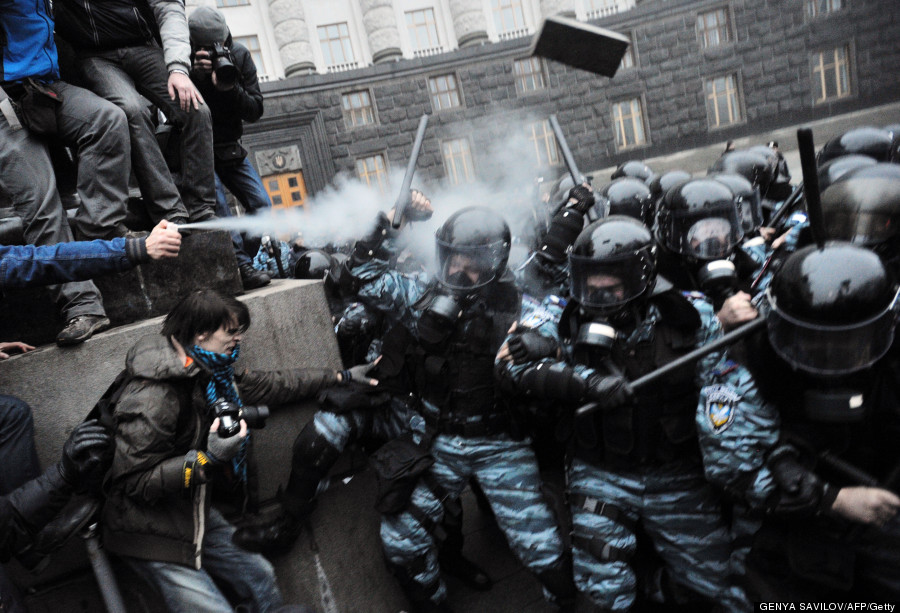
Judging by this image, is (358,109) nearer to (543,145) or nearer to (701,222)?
(543,145)

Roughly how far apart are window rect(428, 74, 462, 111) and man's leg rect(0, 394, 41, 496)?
1569 cm

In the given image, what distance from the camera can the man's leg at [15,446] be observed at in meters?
2.33

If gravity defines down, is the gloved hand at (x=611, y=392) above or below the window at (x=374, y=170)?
below

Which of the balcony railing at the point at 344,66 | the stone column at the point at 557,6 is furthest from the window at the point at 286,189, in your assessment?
the stone column at the point at 557,6

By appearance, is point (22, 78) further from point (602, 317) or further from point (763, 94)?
point (763, 94)

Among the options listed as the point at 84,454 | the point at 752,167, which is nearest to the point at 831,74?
the point at 752,167

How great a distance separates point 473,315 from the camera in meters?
2.93

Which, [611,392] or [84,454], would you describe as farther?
[611,392]

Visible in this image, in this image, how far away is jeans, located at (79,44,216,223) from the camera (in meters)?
3.16

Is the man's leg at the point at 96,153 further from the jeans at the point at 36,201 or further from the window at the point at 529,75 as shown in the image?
the window at the point at 529,75

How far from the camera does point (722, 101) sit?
17469mm

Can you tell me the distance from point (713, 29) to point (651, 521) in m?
18.9

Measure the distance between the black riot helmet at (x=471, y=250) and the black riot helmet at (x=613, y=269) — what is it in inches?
20.5

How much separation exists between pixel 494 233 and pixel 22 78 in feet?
8.13
